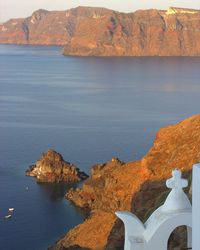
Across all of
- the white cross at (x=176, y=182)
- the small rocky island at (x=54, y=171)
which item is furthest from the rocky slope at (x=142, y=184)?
the small rocky island at (x=54, y=171)

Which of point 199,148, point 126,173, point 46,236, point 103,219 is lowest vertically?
point 46,236

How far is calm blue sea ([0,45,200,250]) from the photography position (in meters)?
46.0

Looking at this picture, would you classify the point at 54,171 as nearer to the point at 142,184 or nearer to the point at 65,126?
the point at 65,126

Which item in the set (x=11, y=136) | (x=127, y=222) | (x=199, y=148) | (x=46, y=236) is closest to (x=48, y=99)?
(x=11, y=136)

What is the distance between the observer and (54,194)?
5409 centimetres

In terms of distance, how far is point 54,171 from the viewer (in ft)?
196

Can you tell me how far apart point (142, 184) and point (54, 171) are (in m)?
30.1

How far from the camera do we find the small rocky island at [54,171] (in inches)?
2306

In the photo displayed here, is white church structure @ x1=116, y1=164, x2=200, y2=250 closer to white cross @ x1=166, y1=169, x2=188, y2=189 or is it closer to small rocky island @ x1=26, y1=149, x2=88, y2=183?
white cross @ x1=166, y1=169, x2=188, y2=189

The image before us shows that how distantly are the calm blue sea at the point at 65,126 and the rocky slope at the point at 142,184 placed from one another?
605cm

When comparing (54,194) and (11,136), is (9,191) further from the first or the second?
(11,136)

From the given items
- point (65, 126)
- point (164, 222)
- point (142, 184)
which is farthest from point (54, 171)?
point (164, 222)

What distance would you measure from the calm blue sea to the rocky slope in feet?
19.8

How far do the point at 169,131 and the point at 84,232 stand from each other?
7.81 m
